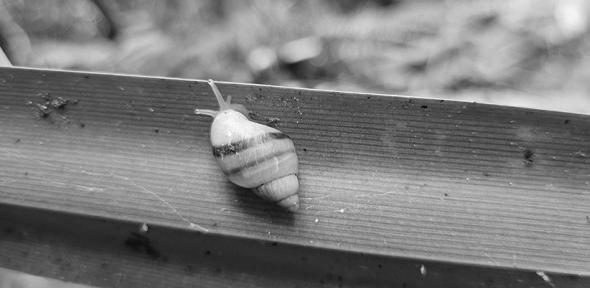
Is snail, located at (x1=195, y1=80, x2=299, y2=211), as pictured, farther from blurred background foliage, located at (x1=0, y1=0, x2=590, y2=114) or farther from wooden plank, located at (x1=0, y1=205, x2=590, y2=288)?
blurred background foliage, located at (x1=0, y1=0, x2=590, y2=114)

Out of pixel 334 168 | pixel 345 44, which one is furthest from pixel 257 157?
pixel 345 44

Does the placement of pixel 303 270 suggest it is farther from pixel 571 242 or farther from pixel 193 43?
pixel 193 43

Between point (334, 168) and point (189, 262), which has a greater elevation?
point (334, 168)

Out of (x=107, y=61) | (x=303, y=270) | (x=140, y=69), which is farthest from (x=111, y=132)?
(x=107, y=61)

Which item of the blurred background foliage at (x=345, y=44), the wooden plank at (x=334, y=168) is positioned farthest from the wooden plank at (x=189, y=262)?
the blurred background foliage at (x=345, y=44)

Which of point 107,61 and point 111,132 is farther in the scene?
point 107,61

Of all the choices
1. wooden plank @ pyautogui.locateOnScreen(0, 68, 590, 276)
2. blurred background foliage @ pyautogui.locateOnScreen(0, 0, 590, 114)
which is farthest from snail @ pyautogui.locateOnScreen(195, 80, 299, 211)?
blurred background foliage @ pyautogui.locateOnScreen(0, 0, 590, 114)

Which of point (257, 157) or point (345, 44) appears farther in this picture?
point (345, 44)

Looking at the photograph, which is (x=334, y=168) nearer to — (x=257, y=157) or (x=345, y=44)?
(x=257, y=157)
